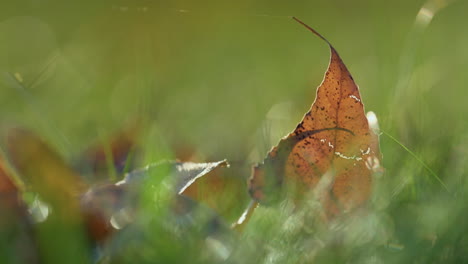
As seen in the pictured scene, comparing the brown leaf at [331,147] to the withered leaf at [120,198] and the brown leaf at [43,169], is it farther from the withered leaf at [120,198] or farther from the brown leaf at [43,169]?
the brown leaf at [43,169]

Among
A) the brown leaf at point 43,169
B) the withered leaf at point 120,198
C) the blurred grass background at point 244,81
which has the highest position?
the brown leaf at point 43,169

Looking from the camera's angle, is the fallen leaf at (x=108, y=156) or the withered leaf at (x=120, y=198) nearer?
the withered leaf at (x=120, y=198)

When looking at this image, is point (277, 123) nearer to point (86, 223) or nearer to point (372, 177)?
point (372, 177)

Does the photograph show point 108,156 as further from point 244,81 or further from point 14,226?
point 244,81

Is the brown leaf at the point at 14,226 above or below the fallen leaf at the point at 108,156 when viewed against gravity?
above

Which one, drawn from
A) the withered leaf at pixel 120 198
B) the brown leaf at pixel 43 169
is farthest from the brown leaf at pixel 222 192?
the brown leaf at pixel 43 169

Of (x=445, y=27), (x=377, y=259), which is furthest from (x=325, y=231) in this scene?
(x=445, y=27)

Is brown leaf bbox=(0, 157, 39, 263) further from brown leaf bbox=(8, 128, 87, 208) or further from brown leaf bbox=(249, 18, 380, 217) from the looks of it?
brown leaf bbox=(249, 18, 380, 217)
